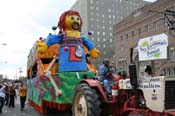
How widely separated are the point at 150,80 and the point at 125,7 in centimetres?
12702

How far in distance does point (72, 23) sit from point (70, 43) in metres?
1.14

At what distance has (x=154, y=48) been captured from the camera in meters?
11.3

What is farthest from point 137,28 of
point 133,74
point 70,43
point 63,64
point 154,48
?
point 133,74

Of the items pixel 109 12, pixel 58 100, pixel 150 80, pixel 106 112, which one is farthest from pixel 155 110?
pixel 109 12

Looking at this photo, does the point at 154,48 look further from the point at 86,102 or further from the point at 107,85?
the point at 86,102

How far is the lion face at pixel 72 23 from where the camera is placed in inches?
610

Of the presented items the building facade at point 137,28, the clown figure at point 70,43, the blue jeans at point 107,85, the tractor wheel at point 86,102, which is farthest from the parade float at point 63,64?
the building facade at point 137,28

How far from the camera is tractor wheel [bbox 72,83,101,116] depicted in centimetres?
918

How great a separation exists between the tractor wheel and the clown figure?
4187 millimetres

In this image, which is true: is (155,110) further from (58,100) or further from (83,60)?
(83,60)

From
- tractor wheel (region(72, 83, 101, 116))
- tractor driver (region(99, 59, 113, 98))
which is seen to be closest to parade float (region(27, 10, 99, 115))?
tractor wheel (region(72, 83, 101, 116))

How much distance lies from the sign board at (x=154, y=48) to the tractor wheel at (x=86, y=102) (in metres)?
2.48

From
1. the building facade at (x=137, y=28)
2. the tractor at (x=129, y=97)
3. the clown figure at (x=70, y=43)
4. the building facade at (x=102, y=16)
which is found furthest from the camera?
the building facade at (x=102, y=16)

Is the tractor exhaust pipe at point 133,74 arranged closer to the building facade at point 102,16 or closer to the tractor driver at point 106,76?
the tractor driver at point 106,76
